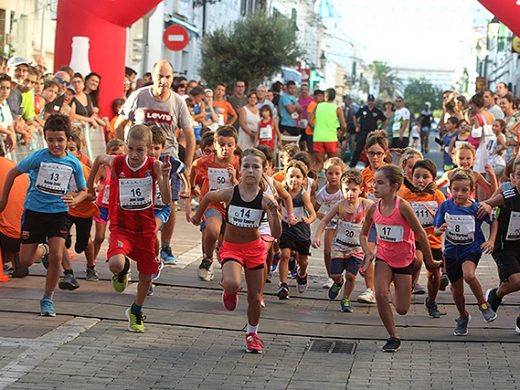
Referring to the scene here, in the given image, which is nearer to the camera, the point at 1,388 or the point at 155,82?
the point at 1,388

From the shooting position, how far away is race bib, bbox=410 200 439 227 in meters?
10.6

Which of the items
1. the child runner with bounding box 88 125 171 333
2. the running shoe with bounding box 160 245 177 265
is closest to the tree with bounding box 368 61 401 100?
the running shoe with bounding box 160 245 177 265

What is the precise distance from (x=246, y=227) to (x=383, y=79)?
182 m

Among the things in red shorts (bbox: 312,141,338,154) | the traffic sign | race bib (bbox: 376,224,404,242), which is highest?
the traffic sign

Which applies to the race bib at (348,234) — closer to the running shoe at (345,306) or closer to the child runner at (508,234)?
the running shoe at (345,306)

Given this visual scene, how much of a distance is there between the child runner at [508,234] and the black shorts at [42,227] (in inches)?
125

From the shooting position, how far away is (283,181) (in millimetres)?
11539

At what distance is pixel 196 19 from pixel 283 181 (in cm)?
3624

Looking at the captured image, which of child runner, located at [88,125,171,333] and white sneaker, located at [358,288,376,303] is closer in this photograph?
child runner, located at [88,125,171,333]

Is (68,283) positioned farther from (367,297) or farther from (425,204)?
(425,204)

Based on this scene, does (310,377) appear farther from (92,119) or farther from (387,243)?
(92,119)

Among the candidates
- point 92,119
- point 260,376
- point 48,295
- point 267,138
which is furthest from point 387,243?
point 267,138

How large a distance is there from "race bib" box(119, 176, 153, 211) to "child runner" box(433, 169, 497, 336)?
219 cm

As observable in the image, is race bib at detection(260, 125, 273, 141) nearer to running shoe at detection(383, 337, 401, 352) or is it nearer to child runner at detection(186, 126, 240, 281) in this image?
child runner at detection(186, 126, 240, 281)
